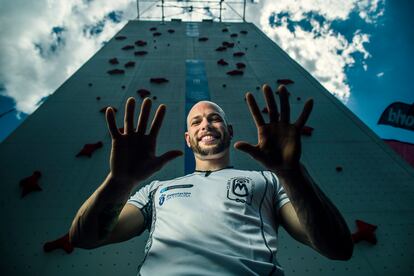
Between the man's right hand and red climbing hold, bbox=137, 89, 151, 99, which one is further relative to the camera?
red climbing hold, bbox=137, 89, 151, 99

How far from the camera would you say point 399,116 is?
4207mm

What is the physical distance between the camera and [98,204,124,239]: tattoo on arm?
1.15 metres

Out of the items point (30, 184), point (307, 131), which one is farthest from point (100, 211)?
point (307, 131)

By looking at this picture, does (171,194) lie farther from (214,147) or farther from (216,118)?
(216,118)

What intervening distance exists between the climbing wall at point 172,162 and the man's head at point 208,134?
1302mm

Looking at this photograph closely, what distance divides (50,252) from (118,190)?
1.77 metres

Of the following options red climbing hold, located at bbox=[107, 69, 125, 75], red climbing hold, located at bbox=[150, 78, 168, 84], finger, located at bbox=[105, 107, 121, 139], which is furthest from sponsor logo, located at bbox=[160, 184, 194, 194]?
red climbing hold, located at bbox=[107, 69, 125, 75]

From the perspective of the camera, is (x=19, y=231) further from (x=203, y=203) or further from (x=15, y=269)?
(x=203, y=203)

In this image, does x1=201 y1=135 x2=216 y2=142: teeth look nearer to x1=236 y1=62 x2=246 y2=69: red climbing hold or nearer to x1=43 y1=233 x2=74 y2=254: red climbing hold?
x1=43 y1=233 x2=74 y2=254: red climbing hold

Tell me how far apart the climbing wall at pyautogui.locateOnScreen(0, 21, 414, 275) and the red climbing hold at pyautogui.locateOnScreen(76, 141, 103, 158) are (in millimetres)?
14

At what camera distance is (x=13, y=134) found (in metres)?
3.63

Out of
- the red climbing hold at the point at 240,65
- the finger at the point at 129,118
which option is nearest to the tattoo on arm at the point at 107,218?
the finger at the point at 129,118

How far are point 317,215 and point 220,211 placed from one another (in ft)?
1.55

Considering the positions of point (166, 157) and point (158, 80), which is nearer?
point (166, 157)
